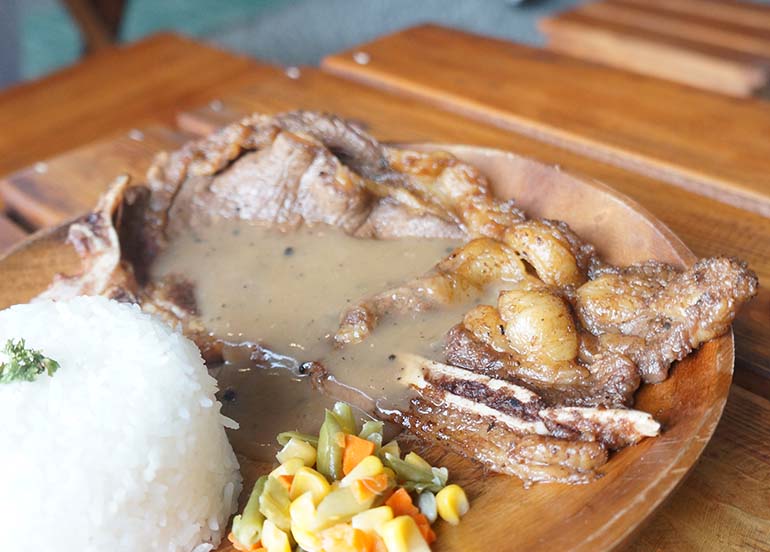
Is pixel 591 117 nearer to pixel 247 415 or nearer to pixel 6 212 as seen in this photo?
pixel 247 415

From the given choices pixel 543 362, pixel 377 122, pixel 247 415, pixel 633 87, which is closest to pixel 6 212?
pixel 377 122

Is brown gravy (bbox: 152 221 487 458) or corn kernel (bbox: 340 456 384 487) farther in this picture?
brown gravy (bbox: 152 221 487 458)

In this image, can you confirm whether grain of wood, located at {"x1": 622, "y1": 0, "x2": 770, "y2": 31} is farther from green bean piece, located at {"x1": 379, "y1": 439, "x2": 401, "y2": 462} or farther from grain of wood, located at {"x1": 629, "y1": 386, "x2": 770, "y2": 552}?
green bean piece, located at {"x1": 379, "y1": 439, "x2": 401, "y2": 462}

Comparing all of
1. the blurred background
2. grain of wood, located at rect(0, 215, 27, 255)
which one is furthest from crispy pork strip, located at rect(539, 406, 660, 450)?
the blurred background

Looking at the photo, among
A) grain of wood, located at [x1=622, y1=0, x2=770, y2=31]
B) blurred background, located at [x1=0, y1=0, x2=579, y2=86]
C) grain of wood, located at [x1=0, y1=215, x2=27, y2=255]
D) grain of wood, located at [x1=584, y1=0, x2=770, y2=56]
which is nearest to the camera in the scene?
grain of wood, located at [x1=0, y1=215, x2=27, y2=255]

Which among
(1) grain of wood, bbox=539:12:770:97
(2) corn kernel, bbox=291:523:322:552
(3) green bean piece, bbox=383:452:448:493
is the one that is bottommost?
(2) corn kernel, bbox=291:523:322:552

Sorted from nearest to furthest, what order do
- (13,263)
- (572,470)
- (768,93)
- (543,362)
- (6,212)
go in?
(572,470) → (543,362) → (13,263) → (6,212) → (768,93)

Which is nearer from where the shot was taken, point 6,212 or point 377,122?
point 6,212
